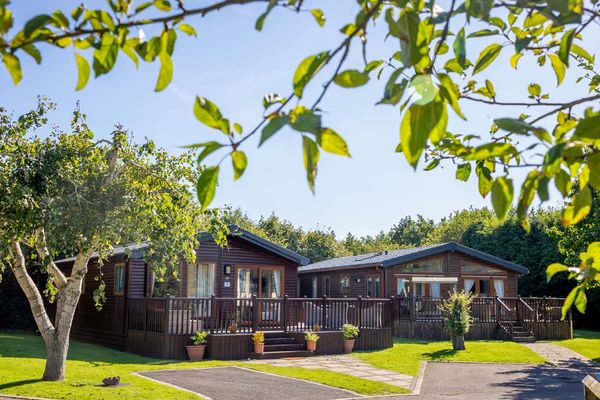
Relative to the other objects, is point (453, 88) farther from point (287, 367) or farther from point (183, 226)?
point (287, 367)

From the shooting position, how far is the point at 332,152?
1060mm

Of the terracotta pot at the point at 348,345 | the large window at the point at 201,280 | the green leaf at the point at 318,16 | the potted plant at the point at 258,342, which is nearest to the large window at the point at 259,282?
the large window at the point at 201,280

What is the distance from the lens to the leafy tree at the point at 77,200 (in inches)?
364

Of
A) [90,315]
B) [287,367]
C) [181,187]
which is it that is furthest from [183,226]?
[90,315]

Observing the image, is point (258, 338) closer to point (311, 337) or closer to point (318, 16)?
point (311, 337)

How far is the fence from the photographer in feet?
51.9

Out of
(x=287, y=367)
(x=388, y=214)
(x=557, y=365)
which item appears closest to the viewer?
(x=287, y=367)

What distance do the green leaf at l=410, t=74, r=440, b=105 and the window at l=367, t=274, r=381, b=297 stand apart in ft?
85.5

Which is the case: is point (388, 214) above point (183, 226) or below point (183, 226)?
above

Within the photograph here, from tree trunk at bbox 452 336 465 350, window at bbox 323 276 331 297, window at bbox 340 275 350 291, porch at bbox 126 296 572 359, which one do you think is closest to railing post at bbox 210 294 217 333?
porch at bbox 126 296 572 359

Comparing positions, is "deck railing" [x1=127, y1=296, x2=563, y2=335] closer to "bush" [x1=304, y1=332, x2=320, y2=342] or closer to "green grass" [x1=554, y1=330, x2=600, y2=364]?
"bush" [x1=304, y1=332, x2=320, y2=342]

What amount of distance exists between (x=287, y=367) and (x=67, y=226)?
6.34 meters

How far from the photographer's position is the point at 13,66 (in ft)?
4.22

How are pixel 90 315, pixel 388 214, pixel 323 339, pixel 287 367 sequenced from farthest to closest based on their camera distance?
pixel 388 214 < pixel 90 315 < pixel 323 339 < pixel 287 367
